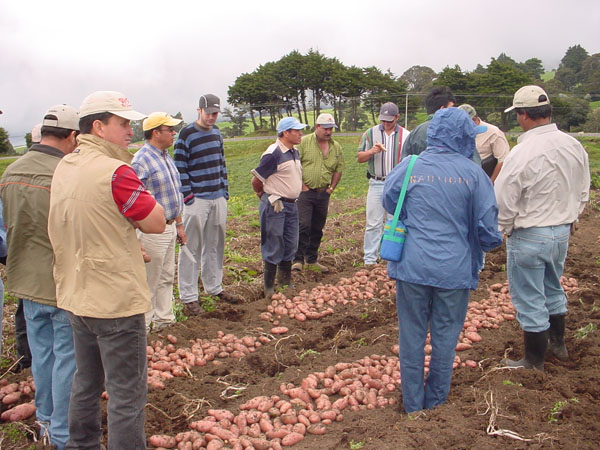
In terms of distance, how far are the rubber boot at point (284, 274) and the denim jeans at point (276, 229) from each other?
160 millimetres

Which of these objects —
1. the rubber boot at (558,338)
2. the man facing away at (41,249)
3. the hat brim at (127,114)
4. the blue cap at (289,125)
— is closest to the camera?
the hat brim at (127,114)

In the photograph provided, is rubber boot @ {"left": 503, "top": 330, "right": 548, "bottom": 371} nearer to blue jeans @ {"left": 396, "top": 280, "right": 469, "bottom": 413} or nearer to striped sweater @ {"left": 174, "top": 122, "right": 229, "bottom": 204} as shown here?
blue jeans @ {"left": 396, "top": 280, "right": 469, "bottom": 413}

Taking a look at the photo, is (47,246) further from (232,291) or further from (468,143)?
(232,291)

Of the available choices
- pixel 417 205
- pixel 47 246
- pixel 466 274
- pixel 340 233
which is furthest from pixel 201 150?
pixel 340 233

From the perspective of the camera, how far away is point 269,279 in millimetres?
5605

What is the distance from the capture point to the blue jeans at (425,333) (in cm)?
297

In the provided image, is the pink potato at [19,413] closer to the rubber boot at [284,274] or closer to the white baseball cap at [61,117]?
the white baseball cap at [61,117]

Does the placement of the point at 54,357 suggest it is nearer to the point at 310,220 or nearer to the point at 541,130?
the point at 541,130

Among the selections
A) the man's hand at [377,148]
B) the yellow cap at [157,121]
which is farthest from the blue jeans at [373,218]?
the yellow cap at [157,121]

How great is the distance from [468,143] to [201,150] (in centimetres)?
284

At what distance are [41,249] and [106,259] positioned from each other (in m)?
0.73

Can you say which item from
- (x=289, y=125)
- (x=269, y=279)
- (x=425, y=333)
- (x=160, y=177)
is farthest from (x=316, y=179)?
(x=425, y=333)

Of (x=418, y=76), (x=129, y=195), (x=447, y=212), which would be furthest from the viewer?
(x=418, y=76)

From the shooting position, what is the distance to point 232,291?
5.72 m
